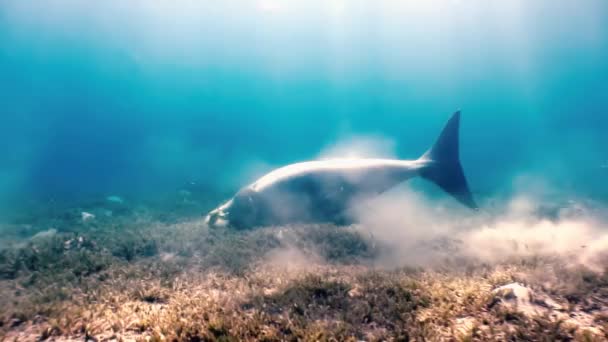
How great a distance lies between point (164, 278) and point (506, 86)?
148337 mm

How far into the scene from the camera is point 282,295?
4.71 metres

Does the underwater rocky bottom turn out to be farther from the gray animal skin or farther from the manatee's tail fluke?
the manatee's tail fluke

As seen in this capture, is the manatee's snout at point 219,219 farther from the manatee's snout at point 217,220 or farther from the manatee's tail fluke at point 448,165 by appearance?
the manatee's tail fluke at point 448,165

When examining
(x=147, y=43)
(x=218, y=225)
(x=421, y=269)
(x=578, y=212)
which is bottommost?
(x=421, y=269)

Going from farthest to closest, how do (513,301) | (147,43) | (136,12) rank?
(147,43) < (136,12) < (513,301)

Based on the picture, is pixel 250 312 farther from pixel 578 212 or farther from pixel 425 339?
pixel 578 212

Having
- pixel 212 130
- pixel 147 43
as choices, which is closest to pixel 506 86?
pixel 212 130

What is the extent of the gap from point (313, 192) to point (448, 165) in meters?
4.96

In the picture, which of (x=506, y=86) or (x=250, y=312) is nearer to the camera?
(x=250, y=312)

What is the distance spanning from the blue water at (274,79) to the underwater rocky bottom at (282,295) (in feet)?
147

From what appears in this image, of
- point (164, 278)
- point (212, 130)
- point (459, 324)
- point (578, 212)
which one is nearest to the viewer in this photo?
point (459, 324)

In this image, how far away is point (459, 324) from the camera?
3852 millimetres

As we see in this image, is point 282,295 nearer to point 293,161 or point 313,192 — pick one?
point 313,192

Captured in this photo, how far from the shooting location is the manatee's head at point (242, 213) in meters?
9.60
